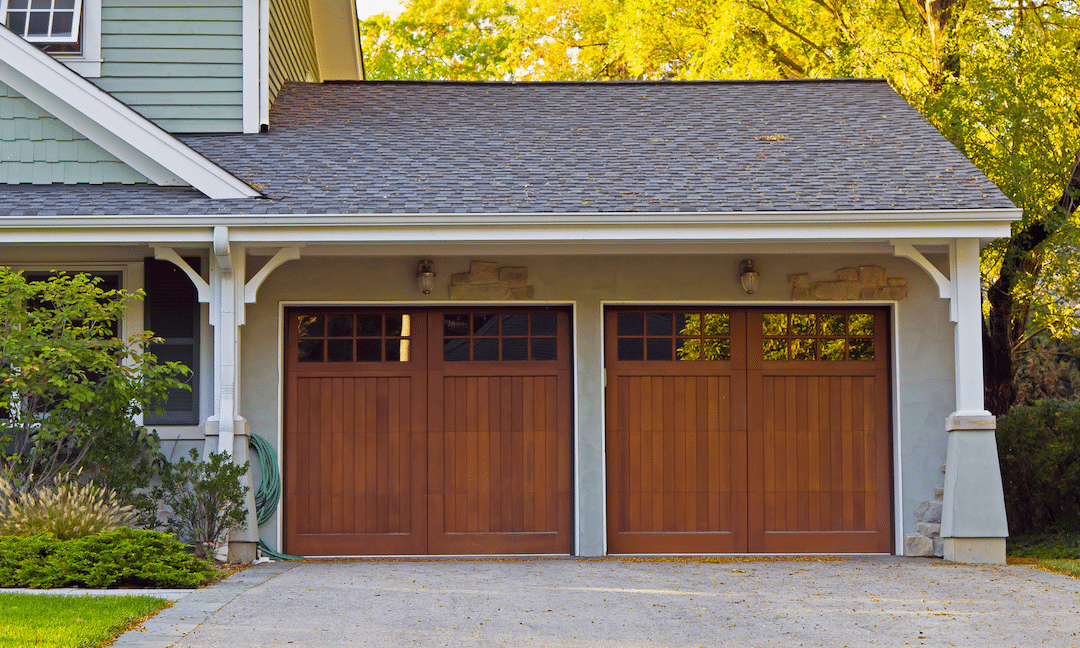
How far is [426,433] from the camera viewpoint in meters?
8.70

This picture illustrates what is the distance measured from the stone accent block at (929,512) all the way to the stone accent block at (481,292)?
3.67 meters

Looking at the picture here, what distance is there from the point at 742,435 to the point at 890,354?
54.1 inches

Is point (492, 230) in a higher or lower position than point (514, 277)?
higher

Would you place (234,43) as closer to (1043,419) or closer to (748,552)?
(748,552)

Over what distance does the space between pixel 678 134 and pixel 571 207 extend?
91.3 inches

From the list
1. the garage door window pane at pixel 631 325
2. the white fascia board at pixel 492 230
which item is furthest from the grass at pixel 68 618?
the garage door window pane at pixel 631 325

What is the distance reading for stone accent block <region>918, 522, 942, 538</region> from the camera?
834cm

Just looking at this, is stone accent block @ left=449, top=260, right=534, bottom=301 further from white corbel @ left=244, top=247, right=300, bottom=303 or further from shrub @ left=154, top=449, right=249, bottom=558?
shrub @ left=154, top=449, right=249, bottom=558

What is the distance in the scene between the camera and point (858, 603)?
6160 mm

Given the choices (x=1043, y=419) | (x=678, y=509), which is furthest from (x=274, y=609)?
(x=1043, y=419)

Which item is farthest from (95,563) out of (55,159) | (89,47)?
(89,47)

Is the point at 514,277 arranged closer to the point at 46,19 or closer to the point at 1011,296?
the point at 46,19

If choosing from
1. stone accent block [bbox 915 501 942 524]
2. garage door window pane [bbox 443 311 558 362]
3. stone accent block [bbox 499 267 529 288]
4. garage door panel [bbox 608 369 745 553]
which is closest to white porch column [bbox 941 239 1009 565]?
stone accent block [bbox 915 501 942 524]

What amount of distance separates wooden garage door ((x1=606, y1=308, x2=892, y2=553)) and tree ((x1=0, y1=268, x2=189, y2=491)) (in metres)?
3.55
